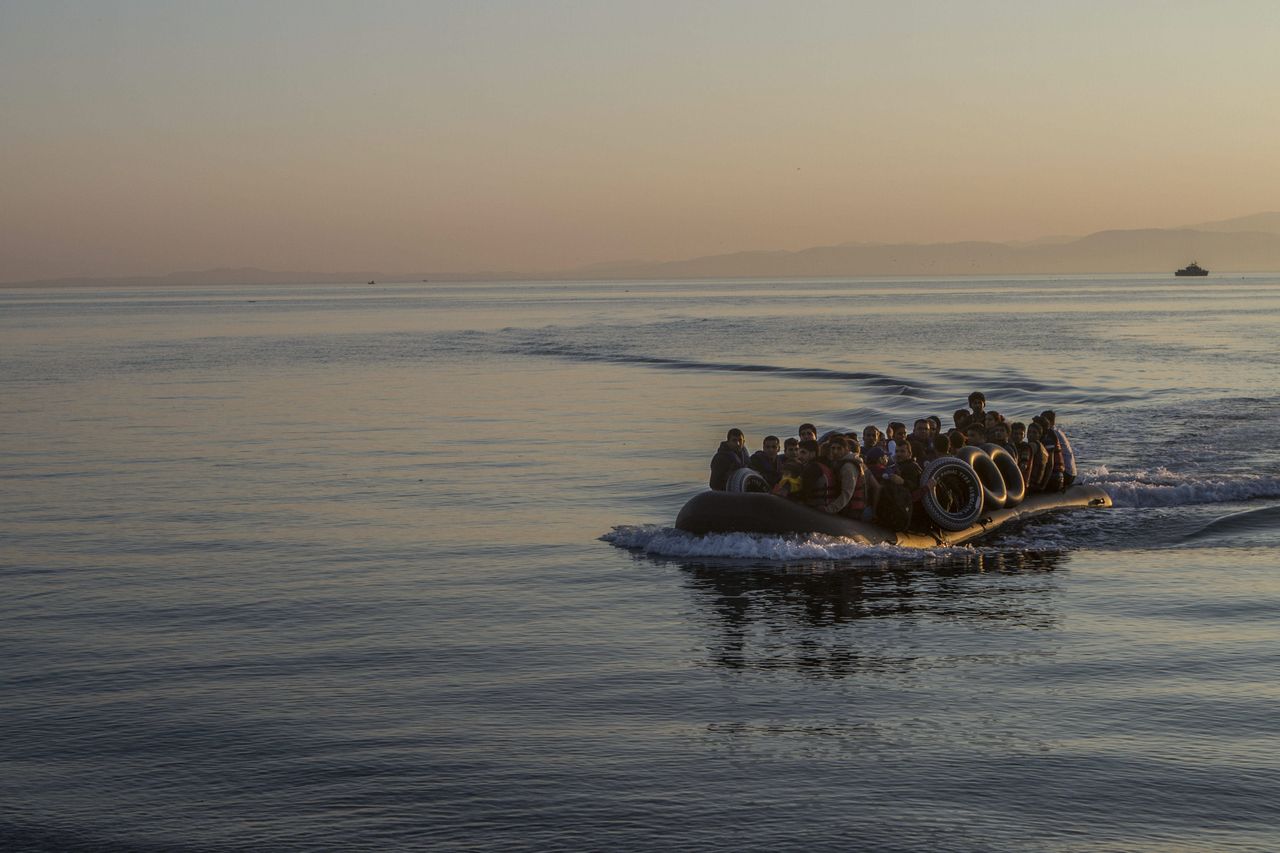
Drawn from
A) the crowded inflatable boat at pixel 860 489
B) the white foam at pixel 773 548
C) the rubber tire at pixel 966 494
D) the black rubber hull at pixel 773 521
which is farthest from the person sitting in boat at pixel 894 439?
the white foam at pixel 773 548

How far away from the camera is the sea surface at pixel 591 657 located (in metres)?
10.3

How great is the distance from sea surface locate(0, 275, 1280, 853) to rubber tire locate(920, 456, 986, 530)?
535 millimetres

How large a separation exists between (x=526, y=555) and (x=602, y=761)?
8377 millimetres

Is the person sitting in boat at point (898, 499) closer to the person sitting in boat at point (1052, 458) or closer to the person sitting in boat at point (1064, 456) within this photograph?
the person sitting in boat at point (1052, 458)

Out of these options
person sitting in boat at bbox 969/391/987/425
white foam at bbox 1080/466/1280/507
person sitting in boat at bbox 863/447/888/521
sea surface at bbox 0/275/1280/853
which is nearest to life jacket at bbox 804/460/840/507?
person sitting in boat at bbox 863/447/888/521

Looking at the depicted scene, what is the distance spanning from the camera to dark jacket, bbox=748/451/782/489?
20281mm

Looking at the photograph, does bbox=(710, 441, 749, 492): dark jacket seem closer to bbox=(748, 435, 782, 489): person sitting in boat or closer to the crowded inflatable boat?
the crowded inflatable boat

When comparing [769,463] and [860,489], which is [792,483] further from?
[860,489]

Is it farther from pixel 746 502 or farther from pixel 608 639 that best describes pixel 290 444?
pixel 608 639

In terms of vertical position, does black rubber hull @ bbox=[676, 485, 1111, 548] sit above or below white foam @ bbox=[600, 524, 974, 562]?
above

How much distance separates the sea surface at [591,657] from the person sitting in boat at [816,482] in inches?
26.3

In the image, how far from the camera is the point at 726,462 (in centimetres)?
2062

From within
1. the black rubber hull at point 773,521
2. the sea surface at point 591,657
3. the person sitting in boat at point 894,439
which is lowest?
the sea surface at point 591,657

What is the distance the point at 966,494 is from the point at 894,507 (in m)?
1.54
